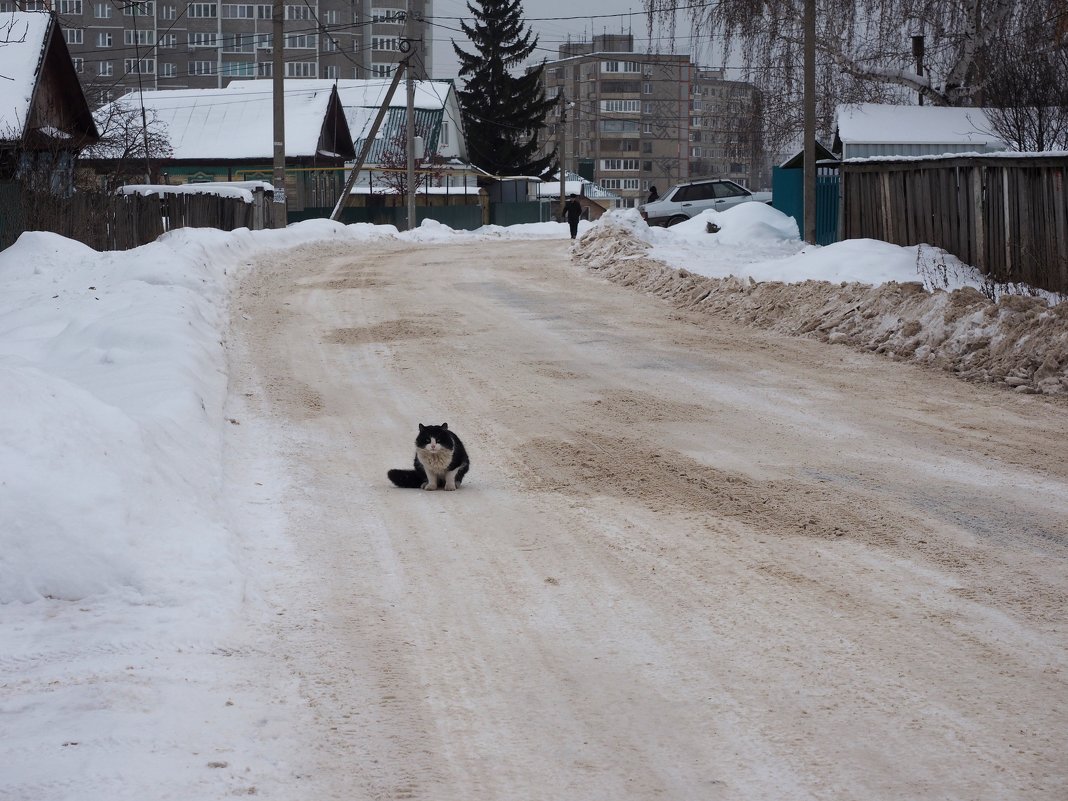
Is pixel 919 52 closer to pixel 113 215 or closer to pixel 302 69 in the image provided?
pixel 113 215

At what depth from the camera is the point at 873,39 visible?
A: 30109 mm

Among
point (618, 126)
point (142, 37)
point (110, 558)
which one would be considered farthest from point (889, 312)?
point (618, 126)

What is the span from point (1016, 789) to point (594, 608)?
220 centimetres

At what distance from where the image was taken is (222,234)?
79.3 ft

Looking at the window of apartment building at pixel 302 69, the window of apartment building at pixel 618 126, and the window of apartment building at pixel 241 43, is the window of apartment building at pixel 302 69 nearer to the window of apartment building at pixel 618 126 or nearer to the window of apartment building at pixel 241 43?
the window of apartment building at pixel 241 43

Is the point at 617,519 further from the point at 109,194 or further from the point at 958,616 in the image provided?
the point at 109,194

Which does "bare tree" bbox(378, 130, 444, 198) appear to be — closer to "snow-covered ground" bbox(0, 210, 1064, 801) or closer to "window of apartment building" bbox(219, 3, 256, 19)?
"snow-covered ground" bbox(0, 210, 1064, 801)

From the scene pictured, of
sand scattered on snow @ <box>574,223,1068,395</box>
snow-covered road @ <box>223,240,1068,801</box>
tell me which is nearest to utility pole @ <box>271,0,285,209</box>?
sand scattered on snow @ <box>574,223,1068,395</box>

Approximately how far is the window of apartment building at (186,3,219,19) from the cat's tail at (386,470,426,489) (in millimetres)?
115028

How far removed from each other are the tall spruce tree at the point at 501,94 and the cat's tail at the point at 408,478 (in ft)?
213

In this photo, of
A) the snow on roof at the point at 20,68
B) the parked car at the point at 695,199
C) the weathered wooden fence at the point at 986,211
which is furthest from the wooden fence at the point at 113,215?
the weathered wooden fence at the point at 986,211

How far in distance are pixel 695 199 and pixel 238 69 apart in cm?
8834

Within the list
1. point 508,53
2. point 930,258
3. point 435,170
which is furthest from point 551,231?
point 930,258

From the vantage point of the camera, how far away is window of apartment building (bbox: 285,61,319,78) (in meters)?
116
